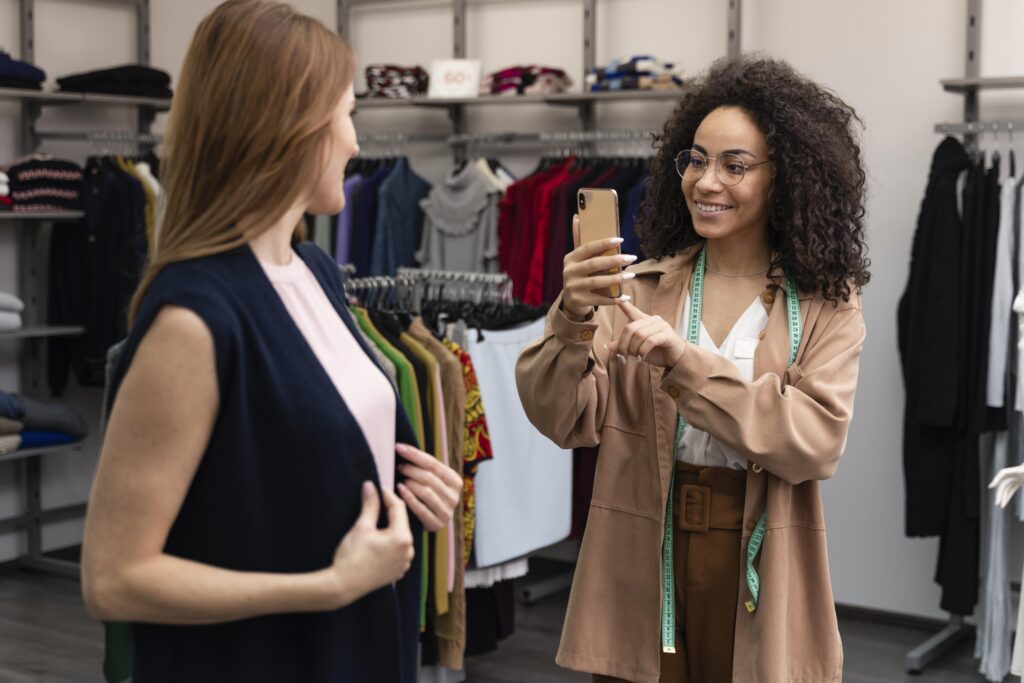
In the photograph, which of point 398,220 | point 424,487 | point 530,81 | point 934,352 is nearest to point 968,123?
point 934,352

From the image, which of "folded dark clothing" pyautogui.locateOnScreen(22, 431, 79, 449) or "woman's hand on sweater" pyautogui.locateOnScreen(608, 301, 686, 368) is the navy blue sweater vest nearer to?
"woman's hand on sweater" pyautogui.locateOnScreen(608, 301, 686, 368)

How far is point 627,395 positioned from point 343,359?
2.68 feet

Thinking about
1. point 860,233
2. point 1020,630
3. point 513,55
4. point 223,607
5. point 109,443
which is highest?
point 513,55

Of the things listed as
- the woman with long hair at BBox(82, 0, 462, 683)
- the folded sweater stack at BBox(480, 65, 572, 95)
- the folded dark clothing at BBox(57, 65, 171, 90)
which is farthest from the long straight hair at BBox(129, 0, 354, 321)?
the folded dark clothing at BBox(57, 65, 171, 90)

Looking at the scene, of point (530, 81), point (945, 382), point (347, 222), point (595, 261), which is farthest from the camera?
point (347, 222)

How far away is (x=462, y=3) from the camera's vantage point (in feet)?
18.8

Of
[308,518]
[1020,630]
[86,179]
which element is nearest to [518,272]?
[86,179]

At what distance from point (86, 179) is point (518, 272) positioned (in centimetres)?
199

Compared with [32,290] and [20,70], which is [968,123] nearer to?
[20,70]

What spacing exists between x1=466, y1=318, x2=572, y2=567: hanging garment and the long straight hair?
8.19ft

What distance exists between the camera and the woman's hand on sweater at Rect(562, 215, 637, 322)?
1860 mm

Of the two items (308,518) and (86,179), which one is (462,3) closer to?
(86,179)

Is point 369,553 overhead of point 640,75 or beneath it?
beneath

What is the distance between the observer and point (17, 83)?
5227 mm
